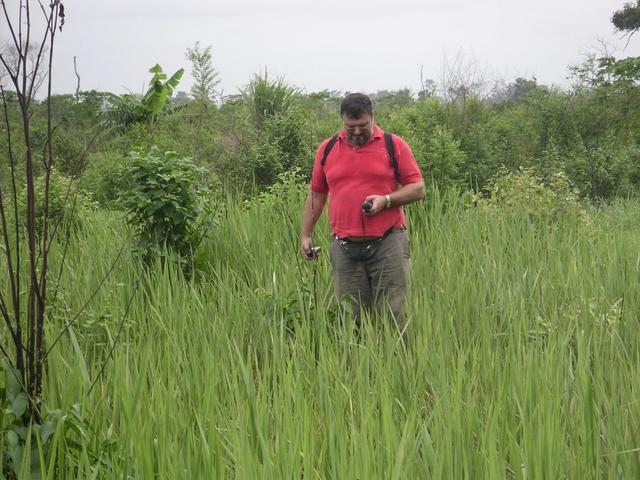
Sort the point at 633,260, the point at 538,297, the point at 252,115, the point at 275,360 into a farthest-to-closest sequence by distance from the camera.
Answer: the point at 252,115
the point at 633,260
the point at 538,297
the point at 275,360

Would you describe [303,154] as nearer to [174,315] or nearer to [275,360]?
[174,315]

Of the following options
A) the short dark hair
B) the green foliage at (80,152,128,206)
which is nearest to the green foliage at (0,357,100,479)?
the short dark hair

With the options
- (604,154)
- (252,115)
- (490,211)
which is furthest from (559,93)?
(490,211)

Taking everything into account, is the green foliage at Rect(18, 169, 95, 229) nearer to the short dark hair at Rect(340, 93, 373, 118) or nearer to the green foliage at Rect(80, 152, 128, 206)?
the short dark hair at Rect(340, 93, 373, 118)

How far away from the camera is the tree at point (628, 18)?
833 inches

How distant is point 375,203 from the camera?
3682 mm

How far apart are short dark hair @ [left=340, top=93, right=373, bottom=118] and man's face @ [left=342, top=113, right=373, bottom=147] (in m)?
0.02

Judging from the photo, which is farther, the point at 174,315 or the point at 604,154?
the point at 604,154

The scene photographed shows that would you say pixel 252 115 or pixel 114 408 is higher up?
pixel 252 115

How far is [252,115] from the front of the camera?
12961 mm

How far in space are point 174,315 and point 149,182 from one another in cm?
199

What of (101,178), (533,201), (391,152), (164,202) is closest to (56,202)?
(164,202)

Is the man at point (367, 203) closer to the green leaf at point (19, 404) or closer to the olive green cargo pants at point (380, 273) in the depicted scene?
the olive green cargo pants at point (380, 273)

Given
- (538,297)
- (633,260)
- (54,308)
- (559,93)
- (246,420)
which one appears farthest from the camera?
(559,93)
